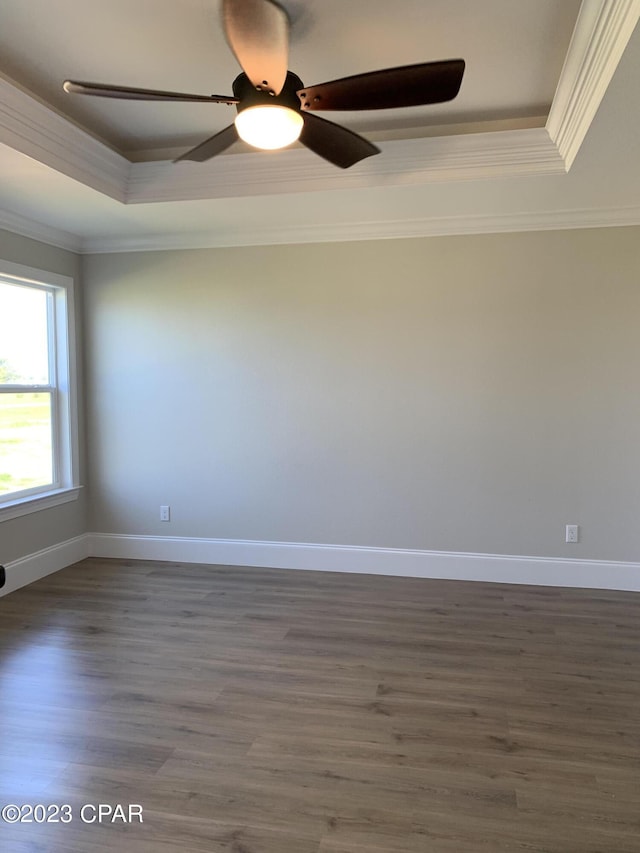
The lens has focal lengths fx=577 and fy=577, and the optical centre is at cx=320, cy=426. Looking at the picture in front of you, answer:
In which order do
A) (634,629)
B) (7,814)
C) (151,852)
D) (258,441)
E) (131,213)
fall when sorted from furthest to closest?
(258,441)
(131,213)
(634,629)
(7,814)
(151,852)

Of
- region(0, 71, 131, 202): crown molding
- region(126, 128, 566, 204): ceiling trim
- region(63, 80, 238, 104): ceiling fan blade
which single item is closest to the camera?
region(63, 80, 238, 104): ceiling fan blade

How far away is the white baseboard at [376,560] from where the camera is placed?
3.85m

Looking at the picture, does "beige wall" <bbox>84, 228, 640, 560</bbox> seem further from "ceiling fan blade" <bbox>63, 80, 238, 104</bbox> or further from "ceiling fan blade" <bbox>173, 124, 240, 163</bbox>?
"ceiling fan blade" <bbox>63, 80, 238, 104</bbox>

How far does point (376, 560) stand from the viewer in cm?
414

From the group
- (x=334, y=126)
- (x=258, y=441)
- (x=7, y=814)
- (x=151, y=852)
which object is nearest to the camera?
(x=151, y=852)

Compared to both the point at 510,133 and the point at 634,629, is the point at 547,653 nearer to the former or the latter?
the point at 634,629

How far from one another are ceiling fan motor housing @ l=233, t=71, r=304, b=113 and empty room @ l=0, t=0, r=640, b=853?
0.02m

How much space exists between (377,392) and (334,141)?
201cm

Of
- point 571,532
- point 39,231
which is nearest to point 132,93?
point 39,231

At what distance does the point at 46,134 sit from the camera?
2820mm

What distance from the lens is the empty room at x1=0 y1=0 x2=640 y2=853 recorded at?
198 cm

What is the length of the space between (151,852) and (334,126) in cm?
253

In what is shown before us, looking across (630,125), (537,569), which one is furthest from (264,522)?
(630,125)

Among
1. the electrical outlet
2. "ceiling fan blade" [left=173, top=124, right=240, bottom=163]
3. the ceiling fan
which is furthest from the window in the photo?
the electrical outlet
